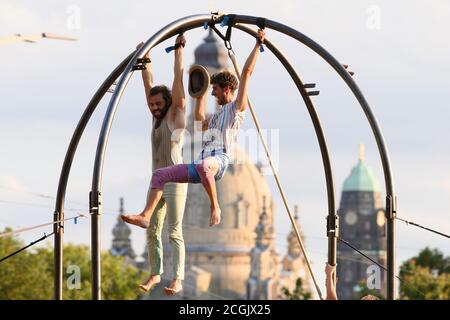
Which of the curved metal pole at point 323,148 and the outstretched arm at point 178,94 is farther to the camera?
the curved metal pole at point 323,148

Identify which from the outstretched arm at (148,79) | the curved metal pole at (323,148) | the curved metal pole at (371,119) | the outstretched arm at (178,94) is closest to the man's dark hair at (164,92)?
the outstretched arm at (178,94)

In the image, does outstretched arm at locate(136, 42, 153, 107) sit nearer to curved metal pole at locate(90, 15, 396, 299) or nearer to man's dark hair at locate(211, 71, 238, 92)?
curved metal pole at locate(90, 15, 396, 299)

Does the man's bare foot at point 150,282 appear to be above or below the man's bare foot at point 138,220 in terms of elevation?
below

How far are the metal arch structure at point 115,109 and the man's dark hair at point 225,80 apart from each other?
3.29ft

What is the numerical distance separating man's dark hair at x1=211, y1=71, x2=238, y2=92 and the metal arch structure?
1.00 meters

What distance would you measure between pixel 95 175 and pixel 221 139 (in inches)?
80.2

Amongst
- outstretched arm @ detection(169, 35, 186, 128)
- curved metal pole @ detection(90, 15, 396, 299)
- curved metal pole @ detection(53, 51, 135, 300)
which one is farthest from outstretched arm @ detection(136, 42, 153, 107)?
curved metal pole @ detection(53, 51, 135, 300)

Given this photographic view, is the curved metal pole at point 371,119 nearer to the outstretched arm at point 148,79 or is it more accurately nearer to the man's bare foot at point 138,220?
the outstretched arm at point 148,79

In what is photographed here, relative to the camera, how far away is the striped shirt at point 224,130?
2647 cm
